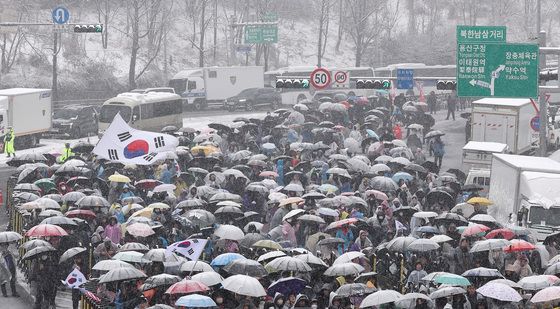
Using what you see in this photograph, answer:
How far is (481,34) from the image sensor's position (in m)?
37.0

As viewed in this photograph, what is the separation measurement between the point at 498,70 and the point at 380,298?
61.2 ft

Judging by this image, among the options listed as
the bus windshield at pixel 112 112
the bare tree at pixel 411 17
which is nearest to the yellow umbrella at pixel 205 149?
the bus windshield at pixel 112 112

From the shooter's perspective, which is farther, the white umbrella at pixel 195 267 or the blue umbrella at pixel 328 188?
the blue umbrella at pixel 328 188

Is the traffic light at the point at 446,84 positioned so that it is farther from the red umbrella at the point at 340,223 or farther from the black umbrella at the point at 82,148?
the red umbrella at the point at 340,223

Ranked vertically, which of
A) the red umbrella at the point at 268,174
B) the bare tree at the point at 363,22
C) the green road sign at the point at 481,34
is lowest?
the red umbrella at the point at 268,174

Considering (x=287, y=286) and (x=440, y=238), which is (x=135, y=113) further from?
(x=287, y=286)

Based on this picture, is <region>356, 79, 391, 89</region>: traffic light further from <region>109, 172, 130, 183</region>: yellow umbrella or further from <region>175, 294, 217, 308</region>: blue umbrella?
<region>175, 294, 217, 308</region>: blue umbrella

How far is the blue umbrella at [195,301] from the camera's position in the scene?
15625 mm

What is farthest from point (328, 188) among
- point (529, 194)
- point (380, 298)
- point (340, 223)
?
point (380, 298)

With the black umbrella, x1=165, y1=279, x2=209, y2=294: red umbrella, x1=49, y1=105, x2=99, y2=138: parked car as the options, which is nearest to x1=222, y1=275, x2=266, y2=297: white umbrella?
x1=165, y1=279, x2=209, y2=294: red umbrella

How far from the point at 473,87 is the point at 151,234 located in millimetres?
16222

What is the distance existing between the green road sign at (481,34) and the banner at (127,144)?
13.5m

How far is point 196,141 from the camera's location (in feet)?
118

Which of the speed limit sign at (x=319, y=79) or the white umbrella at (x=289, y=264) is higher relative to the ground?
the speed limit sign at (x=319, y=79)
